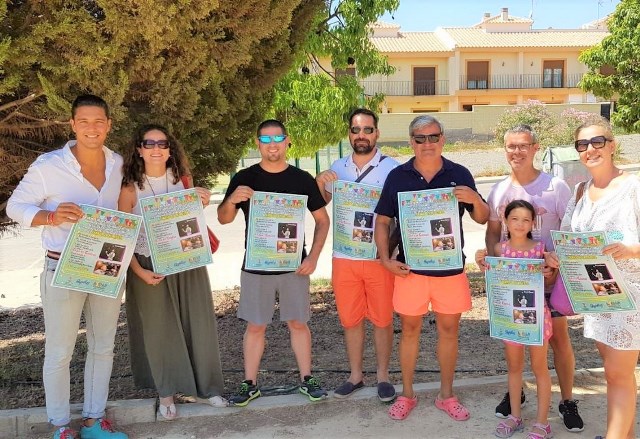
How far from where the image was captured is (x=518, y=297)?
3.93 m

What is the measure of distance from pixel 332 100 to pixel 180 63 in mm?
4766

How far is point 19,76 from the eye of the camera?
13.3 ft

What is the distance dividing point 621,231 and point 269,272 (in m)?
2.16

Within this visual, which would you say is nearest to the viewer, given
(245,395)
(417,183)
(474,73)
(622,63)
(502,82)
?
(417,183)

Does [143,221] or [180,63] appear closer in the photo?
[143,221]

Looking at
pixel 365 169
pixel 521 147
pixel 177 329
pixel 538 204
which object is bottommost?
pixel 177 329

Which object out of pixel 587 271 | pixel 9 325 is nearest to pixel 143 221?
pixel 587 271

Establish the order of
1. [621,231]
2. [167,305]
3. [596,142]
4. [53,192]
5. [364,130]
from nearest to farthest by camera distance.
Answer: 1. [621,231]
2. [596,142]
3. [53,192]
4. [167,305]
5. [364,130]

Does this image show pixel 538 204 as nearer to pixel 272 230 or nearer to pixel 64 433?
pixel 272 230

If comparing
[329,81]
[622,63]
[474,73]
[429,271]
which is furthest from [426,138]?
[474,73]

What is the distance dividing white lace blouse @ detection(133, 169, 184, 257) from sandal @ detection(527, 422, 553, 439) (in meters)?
2.60

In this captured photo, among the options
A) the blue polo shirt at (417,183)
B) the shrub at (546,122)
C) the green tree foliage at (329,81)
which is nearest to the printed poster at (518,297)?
the blue polo shirt at (417,183)

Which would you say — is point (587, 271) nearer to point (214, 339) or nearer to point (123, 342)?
point (214, 339)

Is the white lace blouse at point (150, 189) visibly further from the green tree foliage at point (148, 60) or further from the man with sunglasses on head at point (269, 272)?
the green tree foliage at point (148, 60)
